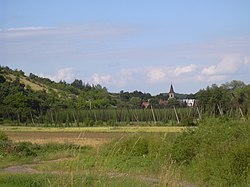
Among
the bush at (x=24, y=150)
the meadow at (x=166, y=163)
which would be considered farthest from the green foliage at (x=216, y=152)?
the bush at (x=24, y=150)

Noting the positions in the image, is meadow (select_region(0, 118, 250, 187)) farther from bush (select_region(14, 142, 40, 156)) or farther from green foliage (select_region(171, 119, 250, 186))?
bush (select_region(14, 142, 40, 156))

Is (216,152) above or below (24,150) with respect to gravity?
above

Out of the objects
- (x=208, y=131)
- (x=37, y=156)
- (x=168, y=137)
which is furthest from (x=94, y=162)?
(x=37, y=156)

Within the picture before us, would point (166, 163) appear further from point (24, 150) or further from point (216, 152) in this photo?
point (24, 150)

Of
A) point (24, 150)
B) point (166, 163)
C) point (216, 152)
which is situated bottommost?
point (24, 150)

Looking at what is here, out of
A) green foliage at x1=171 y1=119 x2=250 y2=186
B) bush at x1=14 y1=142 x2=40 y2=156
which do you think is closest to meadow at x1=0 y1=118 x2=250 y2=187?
green foliage at x1=171 y1=119 x2=250 y2=186

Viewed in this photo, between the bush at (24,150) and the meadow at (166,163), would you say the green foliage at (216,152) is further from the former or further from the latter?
the bush at (24,150)

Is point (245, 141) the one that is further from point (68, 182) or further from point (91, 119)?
point (91, 119)

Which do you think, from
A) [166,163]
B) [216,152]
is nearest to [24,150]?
[216,152]

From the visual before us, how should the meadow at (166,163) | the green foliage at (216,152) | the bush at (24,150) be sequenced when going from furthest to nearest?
the bush at (24,150) < the green foliage at (216,152) < the meadow at (166,163)

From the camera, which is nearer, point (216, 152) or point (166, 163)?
point (166, 163)

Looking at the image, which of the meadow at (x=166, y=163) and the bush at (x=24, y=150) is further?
the bush at (x=24, y=150)

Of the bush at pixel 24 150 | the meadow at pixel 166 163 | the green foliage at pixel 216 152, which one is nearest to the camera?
the meadow at pixel 166 163

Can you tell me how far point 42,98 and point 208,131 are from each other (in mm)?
113614
